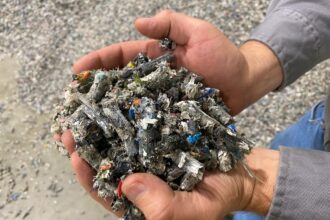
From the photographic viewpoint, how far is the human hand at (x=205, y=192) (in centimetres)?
118

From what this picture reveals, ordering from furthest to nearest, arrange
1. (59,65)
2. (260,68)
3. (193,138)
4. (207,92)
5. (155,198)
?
1. (59,65)
2. (260,68)
3. (207,92)
4. (193,138)
5. (155,198)

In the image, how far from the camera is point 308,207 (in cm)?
122

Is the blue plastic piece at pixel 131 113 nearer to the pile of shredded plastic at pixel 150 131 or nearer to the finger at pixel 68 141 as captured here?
the pile of shredded plastic at pixel 150 131

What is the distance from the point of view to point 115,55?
1603 millimetres

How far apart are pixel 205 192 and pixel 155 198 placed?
162 millimetres

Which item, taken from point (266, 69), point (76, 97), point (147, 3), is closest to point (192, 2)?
point (147, 3)

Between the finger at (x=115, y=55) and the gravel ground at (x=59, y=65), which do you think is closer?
the finger at (x=115, y=55)

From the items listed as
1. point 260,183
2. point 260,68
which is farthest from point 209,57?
point 260,183

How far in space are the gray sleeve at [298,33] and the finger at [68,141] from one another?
70cm

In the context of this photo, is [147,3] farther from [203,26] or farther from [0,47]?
[203,26]

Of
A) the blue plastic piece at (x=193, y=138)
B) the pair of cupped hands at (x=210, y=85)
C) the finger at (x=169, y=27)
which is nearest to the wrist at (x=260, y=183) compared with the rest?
the pair of cupped hands at (x=210, y=85)

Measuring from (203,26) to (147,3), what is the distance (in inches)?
58.4

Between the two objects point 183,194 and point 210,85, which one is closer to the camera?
point 183,194

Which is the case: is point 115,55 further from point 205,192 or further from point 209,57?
point 205,192
